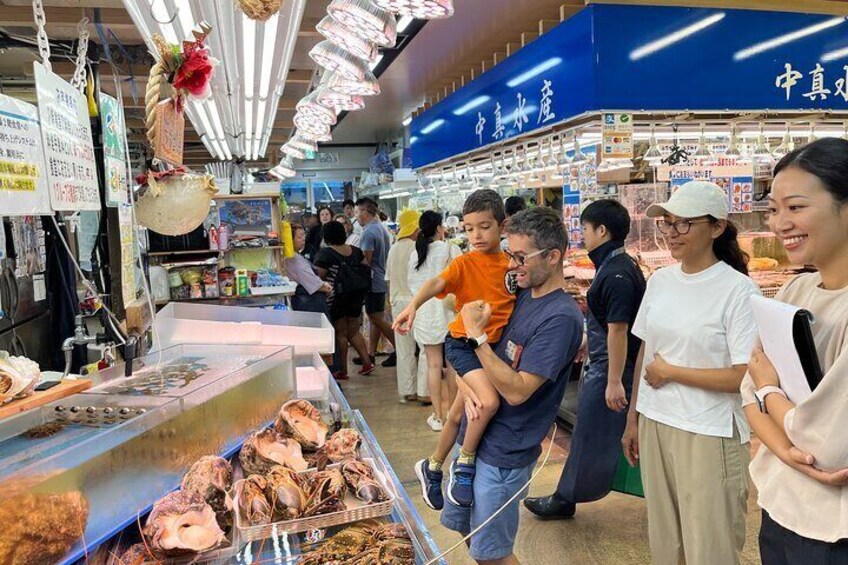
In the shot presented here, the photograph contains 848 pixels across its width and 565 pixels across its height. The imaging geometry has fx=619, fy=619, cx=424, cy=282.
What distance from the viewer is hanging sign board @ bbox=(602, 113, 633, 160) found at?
192 inches

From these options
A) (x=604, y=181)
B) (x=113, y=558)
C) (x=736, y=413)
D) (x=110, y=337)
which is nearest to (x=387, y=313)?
(x=604, y=181)

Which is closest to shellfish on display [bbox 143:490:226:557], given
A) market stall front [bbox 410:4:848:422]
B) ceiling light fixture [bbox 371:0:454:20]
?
ceiling light fixture [bbox 371:0:454:20]

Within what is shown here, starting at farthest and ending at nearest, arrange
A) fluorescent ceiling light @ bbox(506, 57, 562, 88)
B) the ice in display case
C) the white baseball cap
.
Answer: fluorescent ceiling light @ bbox(506, 57, 562, 88), the white baseball cap, the ice in display case

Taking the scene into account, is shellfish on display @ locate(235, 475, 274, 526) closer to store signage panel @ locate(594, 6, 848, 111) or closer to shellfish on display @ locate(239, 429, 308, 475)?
shellfish on display @ locate(239, 429, 308, 475)

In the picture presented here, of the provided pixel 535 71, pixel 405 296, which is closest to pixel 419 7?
pixel 535 71

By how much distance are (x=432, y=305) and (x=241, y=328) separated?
7.59 ft

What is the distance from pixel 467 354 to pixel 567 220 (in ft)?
12.2

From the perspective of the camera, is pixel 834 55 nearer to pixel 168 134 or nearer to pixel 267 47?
pixel 267 47

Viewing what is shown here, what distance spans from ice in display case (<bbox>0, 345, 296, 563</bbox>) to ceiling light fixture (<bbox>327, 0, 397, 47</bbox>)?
1.73m

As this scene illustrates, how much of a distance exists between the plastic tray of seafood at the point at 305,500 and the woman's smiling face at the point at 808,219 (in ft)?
4.54

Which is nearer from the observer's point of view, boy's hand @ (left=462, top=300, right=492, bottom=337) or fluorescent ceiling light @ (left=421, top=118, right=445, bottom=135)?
boy's hand @ (left=462, top=300, right=492, bottom=337)

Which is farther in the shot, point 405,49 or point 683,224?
point 405,49

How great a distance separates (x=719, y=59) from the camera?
5.09 meters

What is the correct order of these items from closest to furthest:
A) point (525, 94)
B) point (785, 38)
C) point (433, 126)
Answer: point (785, 38), point (525, 94), point (433, 126)
